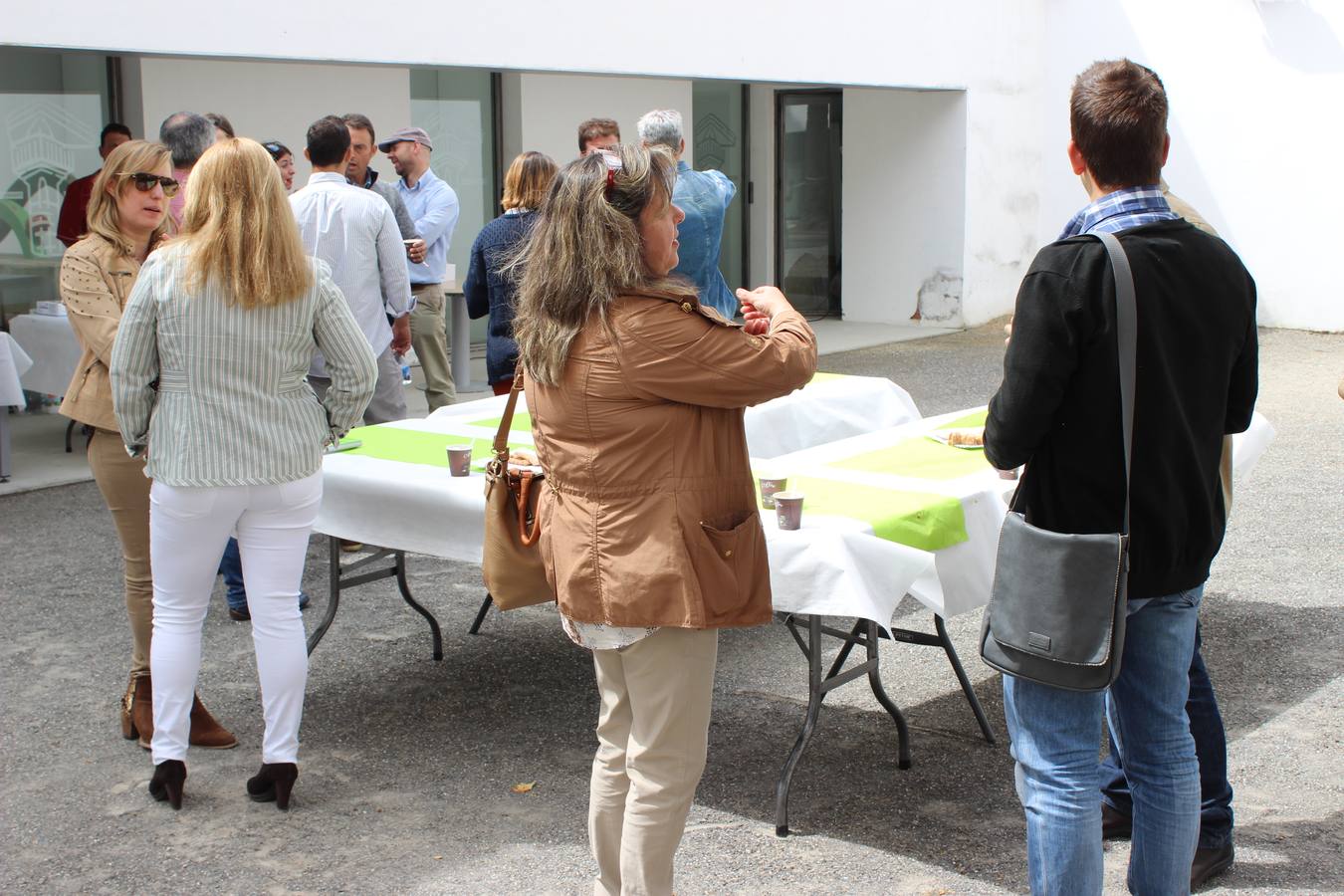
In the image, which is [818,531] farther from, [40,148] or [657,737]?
[40,148]

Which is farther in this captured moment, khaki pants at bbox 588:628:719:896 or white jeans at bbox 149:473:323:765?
white jeans at bbox 149:473:323:765

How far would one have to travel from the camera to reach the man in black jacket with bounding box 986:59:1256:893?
2432 mm

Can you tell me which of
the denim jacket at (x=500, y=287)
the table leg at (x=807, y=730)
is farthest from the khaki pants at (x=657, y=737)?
the denim jacket at (x=500, y=287)

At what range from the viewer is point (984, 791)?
376cm

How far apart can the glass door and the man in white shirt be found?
31.3 ft

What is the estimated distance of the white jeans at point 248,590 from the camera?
354 centimetres

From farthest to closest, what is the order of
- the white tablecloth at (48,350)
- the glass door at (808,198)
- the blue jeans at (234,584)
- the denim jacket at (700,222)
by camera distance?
the glass door at (808,198)
the white tablecloth at (48,350)
the denim jacket at (700,222)
the blue jeans at (234,584)

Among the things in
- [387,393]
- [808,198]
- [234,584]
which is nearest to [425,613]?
[234,584]

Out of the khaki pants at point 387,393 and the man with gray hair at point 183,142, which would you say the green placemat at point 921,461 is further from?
the man with gray hair at point 183,142

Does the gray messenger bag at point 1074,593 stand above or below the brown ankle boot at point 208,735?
above

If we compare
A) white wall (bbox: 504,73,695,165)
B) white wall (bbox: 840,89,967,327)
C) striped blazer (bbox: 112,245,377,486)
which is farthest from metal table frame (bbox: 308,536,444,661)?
white wall (bbox: 840,89,967,327)

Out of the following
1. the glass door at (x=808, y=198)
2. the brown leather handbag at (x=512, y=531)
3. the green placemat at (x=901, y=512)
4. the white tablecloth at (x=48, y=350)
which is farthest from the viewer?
the glass door at (x=808, y=198)

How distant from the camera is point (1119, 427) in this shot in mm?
2463

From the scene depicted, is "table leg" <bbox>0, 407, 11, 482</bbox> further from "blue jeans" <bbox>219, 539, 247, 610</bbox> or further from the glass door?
the glass door
